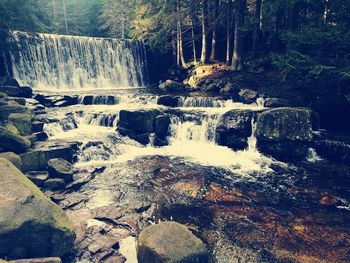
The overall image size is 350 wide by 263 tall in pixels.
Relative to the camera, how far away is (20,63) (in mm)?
24328

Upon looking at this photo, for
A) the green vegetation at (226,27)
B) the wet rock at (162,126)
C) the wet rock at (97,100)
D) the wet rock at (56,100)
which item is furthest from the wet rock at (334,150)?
the wet rock at (56,100)

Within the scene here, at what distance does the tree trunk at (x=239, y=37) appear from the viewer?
851 inches

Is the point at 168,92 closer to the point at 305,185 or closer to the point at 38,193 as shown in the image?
the point at 305,185

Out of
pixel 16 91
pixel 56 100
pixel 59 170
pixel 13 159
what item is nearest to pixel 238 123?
pixel 59 170

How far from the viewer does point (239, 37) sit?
75.9 feet

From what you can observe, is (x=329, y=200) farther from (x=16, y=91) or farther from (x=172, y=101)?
(x=16, y=91)

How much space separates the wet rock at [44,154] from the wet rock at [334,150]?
11348 millimetres

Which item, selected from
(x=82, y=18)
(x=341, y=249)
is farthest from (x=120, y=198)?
(x=82, y=18)

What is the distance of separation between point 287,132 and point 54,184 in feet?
32.8

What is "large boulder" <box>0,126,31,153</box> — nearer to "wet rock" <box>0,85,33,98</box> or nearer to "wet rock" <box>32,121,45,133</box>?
"wet rock" <box>32,121,45,133</box>

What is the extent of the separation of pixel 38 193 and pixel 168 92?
18.0 m

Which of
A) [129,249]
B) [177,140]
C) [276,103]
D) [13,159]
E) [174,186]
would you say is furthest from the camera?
[276,103]

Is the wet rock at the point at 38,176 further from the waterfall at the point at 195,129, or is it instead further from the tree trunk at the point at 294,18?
the tree trunk at the point at 294,18

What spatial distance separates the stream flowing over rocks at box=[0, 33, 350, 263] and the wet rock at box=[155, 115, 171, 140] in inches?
3.0
